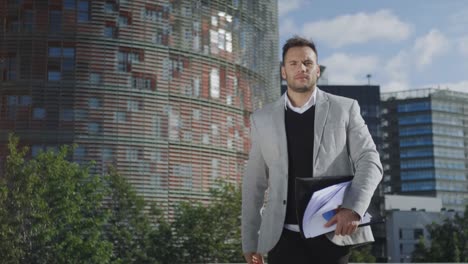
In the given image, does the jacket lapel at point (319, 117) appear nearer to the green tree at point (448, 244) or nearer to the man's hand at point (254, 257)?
the man's hand at point (254, 257)

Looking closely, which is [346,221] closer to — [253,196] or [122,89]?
[253,196]

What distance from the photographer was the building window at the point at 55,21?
4125 centimetres

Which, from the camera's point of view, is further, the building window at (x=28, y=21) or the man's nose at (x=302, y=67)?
the building window at (x=28, y=21)

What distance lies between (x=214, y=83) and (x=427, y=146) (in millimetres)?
105428

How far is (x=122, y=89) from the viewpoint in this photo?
41.2 meters

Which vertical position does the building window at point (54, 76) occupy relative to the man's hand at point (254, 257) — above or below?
above

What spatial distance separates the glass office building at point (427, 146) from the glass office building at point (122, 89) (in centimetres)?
10496

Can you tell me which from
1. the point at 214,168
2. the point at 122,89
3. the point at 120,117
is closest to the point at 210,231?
the point at 214,168

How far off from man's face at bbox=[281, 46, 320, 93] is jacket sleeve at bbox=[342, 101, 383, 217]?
24 centimetres

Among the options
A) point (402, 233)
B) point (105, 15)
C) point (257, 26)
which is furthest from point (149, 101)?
point (402, 233)

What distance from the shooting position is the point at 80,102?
4050 cm

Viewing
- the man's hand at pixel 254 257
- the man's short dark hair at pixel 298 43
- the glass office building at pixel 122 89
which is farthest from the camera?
the glass office building at pixel 122 89

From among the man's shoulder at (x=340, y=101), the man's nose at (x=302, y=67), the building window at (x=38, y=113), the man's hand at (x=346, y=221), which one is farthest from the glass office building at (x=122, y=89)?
the man's hand at (x=346, y=221)

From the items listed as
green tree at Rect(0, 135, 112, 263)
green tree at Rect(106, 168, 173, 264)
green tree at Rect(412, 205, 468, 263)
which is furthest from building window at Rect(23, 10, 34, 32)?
green tree at Rect(412, 205, 468, 263)
